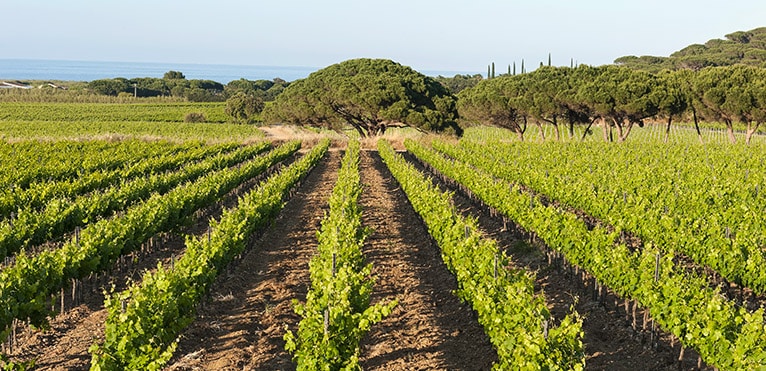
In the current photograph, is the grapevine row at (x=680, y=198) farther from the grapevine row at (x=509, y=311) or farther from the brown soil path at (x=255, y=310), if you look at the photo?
the brown soil path at (x=255, y=310)

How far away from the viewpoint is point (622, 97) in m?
45.6

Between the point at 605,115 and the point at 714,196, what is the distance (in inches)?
1298

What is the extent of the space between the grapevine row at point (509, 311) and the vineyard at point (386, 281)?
0.10ft

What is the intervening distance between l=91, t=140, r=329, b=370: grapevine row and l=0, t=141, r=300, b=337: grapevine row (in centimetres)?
106

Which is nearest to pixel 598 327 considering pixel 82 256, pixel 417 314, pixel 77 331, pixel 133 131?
pixel 417 314

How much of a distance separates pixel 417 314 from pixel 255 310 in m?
2.49

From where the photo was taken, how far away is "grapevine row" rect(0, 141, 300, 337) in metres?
8.19

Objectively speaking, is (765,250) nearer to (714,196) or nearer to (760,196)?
(714,196)

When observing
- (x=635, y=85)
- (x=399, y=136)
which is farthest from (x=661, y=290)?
(x=399, y=136)

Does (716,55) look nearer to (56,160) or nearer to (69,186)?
(56,160)

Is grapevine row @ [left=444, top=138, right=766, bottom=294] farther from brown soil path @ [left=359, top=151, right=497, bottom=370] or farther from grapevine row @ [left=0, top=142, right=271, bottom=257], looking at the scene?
grapevine row @ [left=0, top=142, right=271, bottom=257]

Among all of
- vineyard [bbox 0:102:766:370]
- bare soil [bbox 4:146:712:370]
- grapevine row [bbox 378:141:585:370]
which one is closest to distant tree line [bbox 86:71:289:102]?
vineyard [bbox 0:102:766:370]

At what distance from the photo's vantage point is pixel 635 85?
45.8 meters

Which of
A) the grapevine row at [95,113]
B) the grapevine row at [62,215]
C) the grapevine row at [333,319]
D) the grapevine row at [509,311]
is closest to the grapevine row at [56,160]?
the grapevine row at [62,215]
